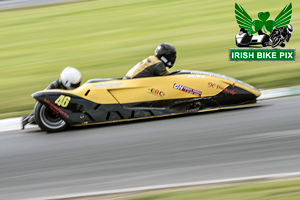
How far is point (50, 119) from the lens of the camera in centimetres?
724

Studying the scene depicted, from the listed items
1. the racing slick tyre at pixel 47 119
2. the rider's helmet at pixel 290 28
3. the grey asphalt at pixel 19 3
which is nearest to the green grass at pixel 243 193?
the racing slick tyre at pixel 47 119

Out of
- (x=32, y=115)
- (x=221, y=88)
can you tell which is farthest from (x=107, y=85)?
(x=221, y=88)

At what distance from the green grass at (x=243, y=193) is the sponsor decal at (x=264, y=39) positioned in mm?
6534

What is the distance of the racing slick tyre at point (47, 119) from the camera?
7.08m

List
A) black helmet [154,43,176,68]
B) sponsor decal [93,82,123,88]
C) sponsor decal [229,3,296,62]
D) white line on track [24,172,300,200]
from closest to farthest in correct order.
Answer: white line on track [24,172,300,200], sponsor decal [93,82,123,88], black helmet [154,43,176,68], sponsor decal [229,3,296,62]

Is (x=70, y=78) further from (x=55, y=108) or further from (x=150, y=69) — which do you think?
(x=150, y=69)

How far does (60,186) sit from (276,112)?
339 cm

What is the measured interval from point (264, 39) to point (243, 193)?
7995 mm

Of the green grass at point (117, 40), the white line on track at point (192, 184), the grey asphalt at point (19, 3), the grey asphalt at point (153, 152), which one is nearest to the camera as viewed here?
the white line on track at point (192, 184)

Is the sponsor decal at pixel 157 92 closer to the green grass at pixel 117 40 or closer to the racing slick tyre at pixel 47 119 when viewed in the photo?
the racing slick tyre at pixel 47 119

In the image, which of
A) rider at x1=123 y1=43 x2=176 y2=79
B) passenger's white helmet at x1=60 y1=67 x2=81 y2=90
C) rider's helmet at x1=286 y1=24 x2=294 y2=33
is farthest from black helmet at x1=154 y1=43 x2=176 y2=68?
rider's helmet at x1=286 y1=24 x2=294 y2=33

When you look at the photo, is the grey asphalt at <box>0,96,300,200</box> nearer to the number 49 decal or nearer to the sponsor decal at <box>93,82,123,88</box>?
the number 49 decal

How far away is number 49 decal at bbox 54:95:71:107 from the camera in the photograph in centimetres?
699

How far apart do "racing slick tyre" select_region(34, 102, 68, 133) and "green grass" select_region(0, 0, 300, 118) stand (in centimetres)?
162
